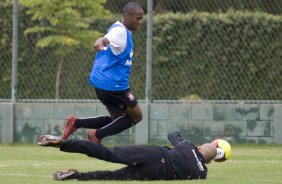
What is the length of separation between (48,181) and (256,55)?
28.4 ft

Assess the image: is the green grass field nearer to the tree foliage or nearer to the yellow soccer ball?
the yellow soccer ball

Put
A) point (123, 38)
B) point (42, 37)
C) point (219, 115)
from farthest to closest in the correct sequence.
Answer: point (42, 37) → point (219, 115) → point (123, 38)

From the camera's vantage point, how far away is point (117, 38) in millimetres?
12891

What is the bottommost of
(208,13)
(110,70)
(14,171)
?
(14,171)

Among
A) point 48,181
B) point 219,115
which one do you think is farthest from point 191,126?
point 48,181

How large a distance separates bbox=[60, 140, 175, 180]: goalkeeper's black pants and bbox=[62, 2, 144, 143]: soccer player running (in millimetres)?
3020

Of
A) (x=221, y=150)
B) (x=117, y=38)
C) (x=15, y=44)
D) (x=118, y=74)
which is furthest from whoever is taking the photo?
(x=15, y=44)

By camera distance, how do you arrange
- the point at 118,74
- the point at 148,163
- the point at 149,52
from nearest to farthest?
1. the point at 148,163
2. the point at 118,74
3. the point at 149,52

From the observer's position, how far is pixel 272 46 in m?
18.0

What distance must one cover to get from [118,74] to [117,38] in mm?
594

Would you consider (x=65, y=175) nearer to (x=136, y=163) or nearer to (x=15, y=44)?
(x=136, y=163)

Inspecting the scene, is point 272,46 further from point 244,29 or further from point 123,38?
point 123,38

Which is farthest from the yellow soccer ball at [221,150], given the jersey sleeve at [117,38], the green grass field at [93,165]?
the jersey sleeve at [117,38]

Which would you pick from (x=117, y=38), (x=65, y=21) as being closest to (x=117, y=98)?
(x=117, y=38)
